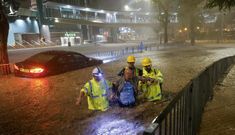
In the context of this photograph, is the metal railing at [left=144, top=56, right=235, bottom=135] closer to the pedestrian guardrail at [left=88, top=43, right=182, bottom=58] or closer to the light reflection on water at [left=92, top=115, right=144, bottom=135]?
the light reflection on water at [left=92, top=115, right=144, bottom=135]

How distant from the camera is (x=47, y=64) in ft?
39.0

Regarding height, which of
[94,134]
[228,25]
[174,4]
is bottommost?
[94,134]

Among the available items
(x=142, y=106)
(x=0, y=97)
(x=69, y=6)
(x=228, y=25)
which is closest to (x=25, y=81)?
(x=0, y=97)

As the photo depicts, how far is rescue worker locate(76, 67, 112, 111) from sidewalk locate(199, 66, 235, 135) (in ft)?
8.18

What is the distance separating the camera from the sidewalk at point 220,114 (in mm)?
4813

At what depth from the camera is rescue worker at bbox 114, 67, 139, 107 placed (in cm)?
608

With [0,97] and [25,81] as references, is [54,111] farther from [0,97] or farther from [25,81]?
[25,81]

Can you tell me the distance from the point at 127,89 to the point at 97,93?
0.79 metres

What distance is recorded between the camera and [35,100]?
25.6ft

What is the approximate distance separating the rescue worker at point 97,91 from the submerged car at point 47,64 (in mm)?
6167

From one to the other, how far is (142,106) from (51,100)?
3.13 meters

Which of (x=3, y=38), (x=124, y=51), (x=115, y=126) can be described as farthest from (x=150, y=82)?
(x=124, y=51)

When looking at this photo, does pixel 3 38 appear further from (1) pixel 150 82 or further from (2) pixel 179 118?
(2) pixel 179 118

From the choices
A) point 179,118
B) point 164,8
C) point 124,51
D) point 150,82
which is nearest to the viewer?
point 179,118
